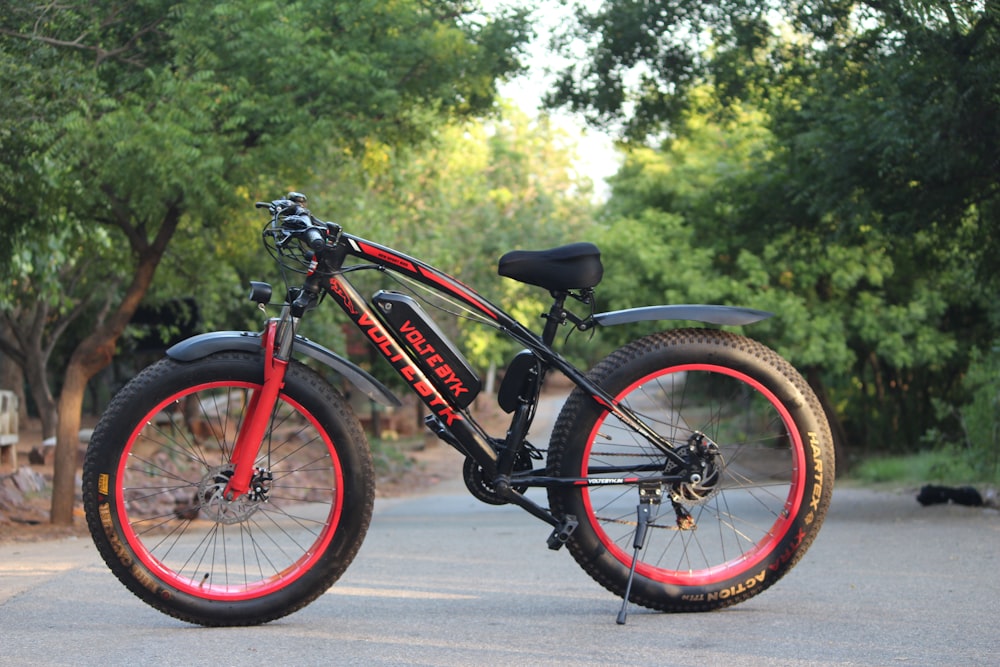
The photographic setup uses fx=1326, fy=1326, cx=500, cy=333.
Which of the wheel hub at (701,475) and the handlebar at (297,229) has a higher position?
the handlebar at (297,229)

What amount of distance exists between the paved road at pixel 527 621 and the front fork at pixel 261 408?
1.83 ft

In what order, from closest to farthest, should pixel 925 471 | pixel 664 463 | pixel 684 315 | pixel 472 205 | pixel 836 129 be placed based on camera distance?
1. pixel 684 315
2. pixel 664 463
3. pixel 836 129
4. pixel 925 471
5. pixel 472 205

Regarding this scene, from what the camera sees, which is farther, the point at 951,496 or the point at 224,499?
the point at 951,496

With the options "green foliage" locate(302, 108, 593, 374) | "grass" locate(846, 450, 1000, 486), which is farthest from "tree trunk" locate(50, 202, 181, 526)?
"grass" locate(846, 450, 1000, 486)

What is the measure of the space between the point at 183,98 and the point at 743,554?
25.0 feet

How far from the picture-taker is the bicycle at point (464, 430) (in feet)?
16.1

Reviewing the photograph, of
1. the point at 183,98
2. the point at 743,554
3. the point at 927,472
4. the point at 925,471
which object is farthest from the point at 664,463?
the point at 925,471

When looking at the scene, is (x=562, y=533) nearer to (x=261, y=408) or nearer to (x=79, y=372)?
(x=261, y=408)

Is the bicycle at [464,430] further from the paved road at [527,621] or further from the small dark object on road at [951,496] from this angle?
the small dark object on road at [951,496]

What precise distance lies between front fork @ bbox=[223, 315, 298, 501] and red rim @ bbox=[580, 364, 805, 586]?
3.97 feet

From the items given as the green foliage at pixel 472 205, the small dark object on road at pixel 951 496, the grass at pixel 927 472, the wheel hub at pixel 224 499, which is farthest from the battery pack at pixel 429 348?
the grass at pixel 927 472

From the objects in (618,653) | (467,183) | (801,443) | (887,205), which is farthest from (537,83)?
(467,183)

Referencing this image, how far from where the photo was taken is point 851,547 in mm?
8430

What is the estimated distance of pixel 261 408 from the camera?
16.2 feet
